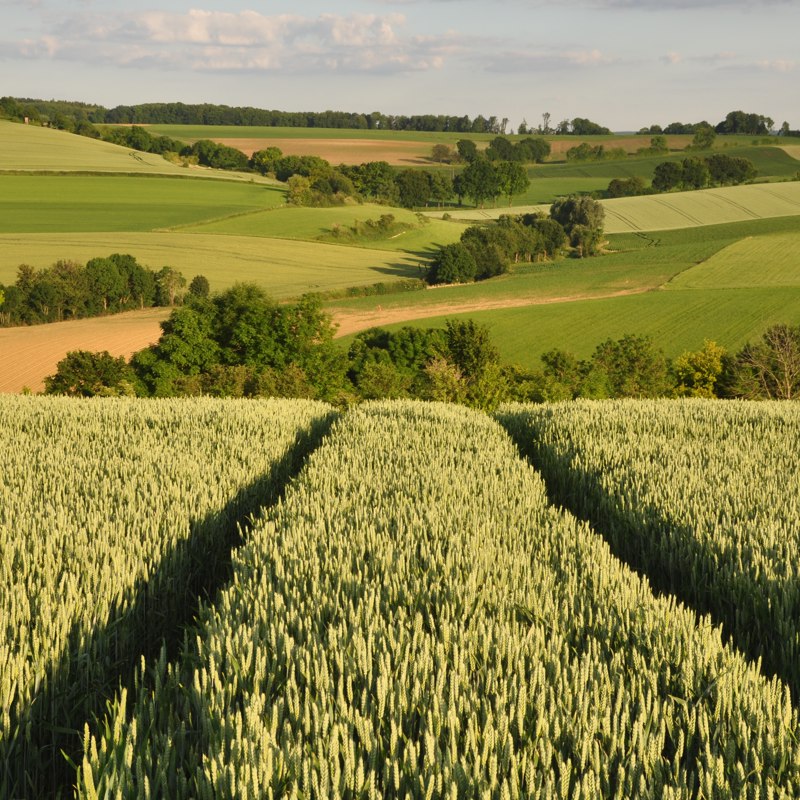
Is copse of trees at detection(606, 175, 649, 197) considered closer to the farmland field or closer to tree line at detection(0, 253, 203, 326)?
the farmland field

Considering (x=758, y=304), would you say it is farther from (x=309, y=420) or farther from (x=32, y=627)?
(x=32, y=627)

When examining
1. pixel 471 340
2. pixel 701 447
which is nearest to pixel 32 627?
pixel 701 447

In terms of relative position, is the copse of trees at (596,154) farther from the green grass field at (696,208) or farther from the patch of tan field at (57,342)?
the patch of tan field at (57,342)

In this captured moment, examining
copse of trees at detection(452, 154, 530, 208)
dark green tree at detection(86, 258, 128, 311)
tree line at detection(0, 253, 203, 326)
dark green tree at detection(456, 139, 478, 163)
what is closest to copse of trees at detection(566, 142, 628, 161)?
dark green tree at detection(456, 139, 478, 163)

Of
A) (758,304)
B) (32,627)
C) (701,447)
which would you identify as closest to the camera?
(32,627)

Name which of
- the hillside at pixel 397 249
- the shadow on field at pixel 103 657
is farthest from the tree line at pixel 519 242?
the shadow on field at pixel 103 657

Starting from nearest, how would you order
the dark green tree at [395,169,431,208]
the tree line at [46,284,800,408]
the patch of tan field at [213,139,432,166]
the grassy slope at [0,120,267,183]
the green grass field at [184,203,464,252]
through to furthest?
1. the tree line at [46,284,800,408]
2. the green grass field at [184,203,464,252]
3. the grassy slope at [0,120,267,183]
4. the dark green tree at [395,169,431,208]
5. the patch of tan field at [213,139,432,166]
